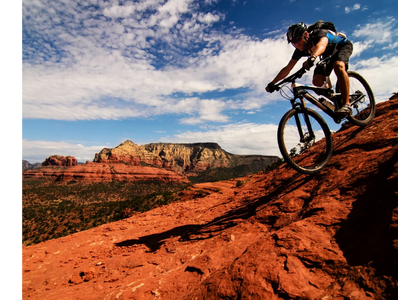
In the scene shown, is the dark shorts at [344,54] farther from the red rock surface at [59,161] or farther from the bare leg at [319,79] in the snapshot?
the red rock surface at [59,161]

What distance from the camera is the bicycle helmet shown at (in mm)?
5164

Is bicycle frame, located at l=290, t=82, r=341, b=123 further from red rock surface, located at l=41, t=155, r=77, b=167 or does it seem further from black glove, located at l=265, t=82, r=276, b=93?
red rock surface, located at l=41, t=155, r=77, b=167

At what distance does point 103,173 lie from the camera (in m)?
135

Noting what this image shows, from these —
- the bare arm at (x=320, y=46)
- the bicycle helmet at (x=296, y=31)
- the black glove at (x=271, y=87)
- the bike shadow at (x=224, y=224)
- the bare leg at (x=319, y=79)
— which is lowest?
the bike shadow at (x=224, y=224)

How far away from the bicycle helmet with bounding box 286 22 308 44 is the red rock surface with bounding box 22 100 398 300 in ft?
11.1

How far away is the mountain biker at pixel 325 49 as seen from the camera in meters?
5.18

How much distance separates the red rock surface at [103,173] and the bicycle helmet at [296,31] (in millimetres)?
137383

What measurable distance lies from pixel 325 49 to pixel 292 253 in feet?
16.8

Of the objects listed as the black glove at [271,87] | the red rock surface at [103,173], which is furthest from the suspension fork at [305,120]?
the red rock surface at [103,173]

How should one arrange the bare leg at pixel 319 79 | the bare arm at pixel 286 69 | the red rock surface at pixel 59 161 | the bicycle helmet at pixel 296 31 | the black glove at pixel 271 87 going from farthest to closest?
the red rock surface at pixel 59 161
the bare leg at pixel 319 79
the bare arm at pixel 286 69
the black glove at pixel 271 87
the bicycle helmet at pixel 296 31

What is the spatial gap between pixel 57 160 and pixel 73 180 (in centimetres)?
9224

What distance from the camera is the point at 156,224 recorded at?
33.0ft

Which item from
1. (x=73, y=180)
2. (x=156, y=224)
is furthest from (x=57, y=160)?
(x=156, y=224)
